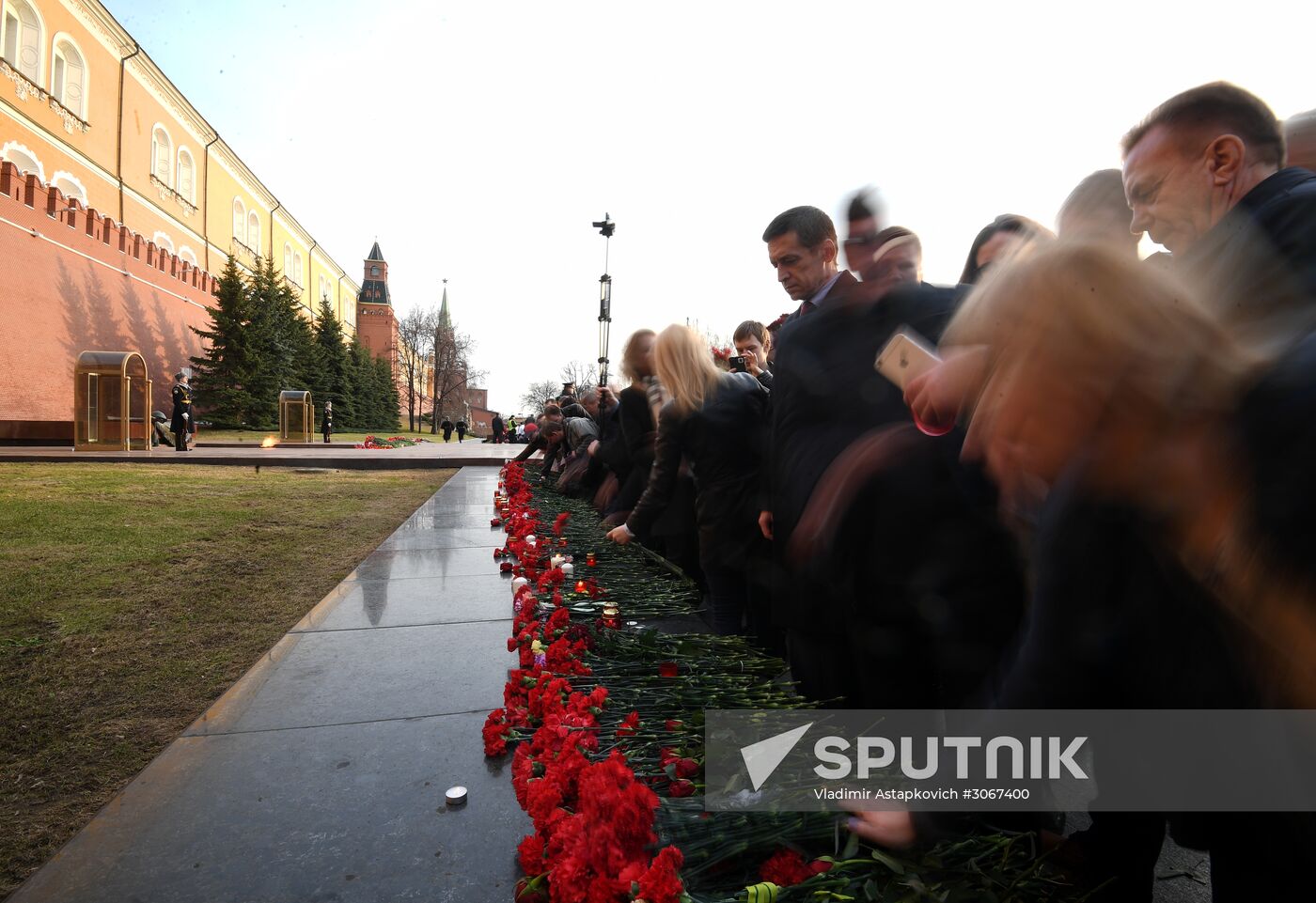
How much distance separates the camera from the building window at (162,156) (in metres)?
31.0

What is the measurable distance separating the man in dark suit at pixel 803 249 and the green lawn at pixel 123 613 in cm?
285

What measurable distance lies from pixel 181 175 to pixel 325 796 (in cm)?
4134

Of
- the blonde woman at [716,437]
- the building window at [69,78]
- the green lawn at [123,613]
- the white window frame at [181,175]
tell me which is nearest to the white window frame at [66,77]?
the building window at [69,78]

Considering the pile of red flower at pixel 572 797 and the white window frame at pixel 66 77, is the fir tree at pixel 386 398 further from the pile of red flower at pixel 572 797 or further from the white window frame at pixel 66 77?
the pile of red flower at pixel 572 797

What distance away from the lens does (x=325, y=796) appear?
2.02m

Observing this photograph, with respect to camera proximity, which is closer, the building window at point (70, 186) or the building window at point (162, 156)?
the building window at point (70, 186)

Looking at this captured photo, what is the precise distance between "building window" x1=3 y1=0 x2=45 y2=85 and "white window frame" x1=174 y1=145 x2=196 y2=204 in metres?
10.3

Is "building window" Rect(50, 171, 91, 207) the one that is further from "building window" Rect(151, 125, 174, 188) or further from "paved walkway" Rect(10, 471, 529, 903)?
"paved walkway" Rect(10, 471, 529, 903)

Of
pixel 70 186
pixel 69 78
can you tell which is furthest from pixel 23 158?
pixel 69 78

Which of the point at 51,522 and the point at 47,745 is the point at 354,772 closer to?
the point at 47,745

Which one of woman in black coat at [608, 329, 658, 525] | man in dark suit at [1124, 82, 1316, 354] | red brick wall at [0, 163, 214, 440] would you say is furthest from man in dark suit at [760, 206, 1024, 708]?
red brick wall at [0, 163, 214, 440]

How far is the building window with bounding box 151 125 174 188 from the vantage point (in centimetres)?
3095

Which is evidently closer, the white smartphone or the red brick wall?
the white smartphone

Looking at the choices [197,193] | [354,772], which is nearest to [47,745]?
[354,772]
